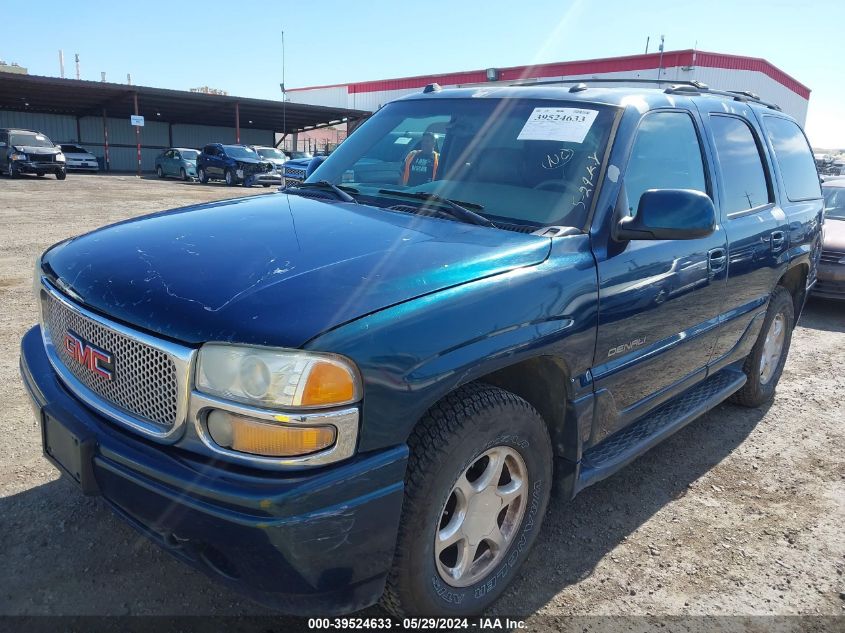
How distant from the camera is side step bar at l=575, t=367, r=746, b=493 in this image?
2.67 m

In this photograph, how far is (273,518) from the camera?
5.38 feet

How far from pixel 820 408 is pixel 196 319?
4.61 meters

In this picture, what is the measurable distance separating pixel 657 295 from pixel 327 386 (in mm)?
1695

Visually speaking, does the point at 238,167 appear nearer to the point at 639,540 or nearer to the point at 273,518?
the point at 639,540

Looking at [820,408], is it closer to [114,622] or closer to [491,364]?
[491,364]

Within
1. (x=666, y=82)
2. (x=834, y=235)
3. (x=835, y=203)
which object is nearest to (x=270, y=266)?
(x=666, y=82)

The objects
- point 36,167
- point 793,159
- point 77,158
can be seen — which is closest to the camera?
point 793,159

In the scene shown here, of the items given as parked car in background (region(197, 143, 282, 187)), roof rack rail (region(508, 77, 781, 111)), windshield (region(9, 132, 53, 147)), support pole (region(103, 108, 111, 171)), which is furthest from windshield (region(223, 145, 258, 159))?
roof rack rail (region(508, 77, 781, 111))

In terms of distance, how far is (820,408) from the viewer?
15.3 feet

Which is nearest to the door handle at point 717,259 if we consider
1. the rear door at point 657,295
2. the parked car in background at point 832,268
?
the rear door at point 657,295

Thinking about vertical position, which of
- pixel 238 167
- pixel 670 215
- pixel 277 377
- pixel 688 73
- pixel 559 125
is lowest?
pixel 238 167

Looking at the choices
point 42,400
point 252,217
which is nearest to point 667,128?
point 252,217

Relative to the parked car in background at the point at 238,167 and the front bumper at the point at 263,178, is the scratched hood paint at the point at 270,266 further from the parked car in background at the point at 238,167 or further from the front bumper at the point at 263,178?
Result: the parked car in background at the point at 238,167

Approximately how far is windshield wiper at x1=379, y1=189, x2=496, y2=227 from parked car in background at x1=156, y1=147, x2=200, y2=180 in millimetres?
27776
